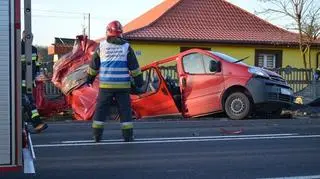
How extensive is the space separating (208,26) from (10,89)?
89.9 feet

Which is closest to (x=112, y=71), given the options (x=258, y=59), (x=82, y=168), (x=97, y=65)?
(x=97, y=65)

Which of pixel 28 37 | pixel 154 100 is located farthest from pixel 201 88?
pixel 28 37

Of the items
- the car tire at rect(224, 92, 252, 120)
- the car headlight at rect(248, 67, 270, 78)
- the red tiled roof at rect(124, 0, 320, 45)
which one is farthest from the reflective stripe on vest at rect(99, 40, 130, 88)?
the red tiled roof at rect(124, 0, 320, 45)

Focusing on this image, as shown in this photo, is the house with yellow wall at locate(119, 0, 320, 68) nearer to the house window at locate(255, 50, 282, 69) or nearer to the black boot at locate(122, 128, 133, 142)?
the house window at locate(255, 50, 282, 69)

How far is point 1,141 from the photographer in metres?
5.18

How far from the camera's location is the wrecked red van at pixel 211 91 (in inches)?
534

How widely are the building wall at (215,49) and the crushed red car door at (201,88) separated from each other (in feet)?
Answer: 50.4

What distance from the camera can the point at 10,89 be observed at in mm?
5156

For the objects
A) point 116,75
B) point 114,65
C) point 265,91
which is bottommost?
point 265,91

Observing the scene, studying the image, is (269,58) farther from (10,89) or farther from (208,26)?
(10,89)

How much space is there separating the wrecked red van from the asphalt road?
1903mm

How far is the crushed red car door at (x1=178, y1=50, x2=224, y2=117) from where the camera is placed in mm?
13688

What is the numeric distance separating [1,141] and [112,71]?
397cm

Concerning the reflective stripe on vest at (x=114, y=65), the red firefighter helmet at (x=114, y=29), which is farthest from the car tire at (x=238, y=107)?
the red firefighter helmet at (x=114, y=29)
